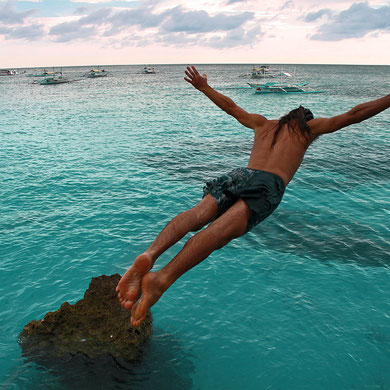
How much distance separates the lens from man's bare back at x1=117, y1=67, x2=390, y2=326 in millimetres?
4281

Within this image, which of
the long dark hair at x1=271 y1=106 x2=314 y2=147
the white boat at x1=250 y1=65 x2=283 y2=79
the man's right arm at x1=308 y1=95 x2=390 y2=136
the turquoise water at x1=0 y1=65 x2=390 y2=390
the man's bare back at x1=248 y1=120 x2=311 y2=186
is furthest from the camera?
the white boat at x1=250 y1=65 x2=283 y2=79

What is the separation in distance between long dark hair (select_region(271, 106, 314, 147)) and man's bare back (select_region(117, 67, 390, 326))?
1cm

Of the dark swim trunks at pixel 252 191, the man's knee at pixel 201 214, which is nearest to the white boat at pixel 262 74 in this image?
the dark swim trunks at pixel 252 191

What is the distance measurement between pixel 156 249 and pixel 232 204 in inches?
46.8

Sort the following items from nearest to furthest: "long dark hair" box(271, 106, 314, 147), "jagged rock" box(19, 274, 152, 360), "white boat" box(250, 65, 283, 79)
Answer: "long dark hair" box(271, 106, 314, 147) → "jagged rock" box(19, 274, 152, 360) → "white boat" box(250, 65, 283, 79)

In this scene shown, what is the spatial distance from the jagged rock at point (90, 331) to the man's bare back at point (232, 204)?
8.04 ft

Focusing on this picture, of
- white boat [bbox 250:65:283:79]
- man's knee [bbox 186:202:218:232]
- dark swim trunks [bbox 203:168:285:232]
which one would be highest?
white boat [bbox 250:65:283:79]

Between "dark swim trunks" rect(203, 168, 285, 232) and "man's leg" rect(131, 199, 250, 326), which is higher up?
"dark swim trunks" rect(203, 168, 285, 232)

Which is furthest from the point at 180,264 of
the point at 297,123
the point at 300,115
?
the point at 300,115

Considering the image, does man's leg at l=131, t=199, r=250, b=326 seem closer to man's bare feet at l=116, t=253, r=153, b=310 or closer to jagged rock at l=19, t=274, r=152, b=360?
man's bare feet at l=116, t=253, r=153, b=310

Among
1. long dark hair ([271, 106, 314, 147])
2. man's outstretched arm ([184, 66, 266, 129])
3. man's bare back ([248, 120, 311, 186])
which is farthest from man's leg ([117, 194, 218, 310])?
man's outstretched arm ([184, 66, 266, 129])

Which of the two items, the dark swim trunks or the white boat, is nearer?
the dark swim trunks

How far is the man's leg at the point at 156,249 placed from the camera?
4289mm

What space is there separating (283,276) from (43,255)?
7.15 metres
